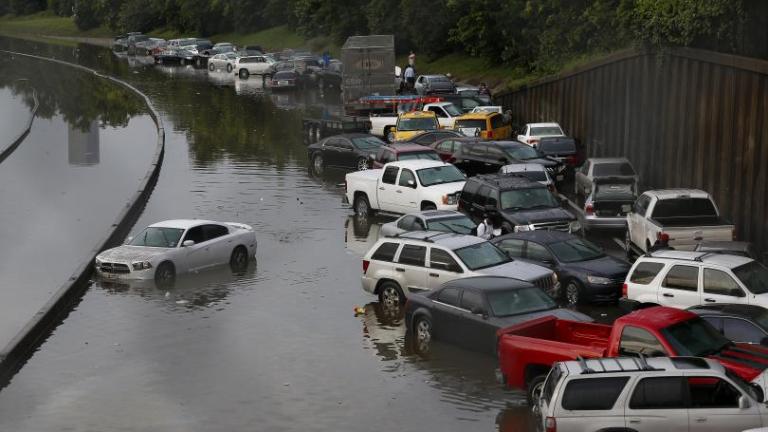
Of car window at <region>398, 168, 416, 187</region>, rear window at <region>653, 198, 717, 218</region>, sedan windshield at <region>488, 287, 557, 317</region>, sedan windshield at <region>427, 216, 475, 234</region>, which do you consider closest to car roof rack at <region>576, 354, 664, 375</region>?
sedan windshield at <region>488, 287, 557, 317</region>

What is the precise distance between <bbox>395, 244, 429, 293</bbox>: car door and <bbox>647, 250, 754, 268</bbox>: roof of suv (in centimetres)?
449

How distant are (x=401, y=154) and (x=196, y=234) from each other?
39.8 feet

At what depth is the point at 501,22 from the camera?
243 ft

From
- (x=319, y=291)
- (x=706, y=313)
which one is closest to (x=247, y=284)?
(x=319, y=291)

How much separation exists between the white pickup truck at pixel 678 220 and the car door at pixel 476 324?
23.6 ft

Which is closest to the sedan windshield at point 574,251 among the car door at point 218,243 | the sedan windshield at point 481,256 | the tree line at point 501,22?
the sedan windshield at point 481,256

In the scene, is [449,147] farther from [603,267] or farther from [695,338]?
[695,338]

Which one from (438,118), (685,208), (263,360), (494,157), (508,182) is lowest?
(263,360)

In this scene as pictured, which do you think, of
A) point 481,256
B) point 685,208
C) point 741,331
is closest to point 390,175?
point 685,208

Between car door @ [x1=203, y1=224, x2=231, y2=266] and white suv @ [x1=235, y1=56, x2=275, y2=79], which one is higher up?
white suv @ [x1=235, y1=56, x2=275, y2=79]

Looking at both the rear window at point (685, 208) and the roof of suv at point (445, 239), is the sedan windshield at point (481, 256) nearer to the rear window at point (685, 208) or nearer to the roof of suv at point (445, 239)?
the roof of suv at point (445, 239)

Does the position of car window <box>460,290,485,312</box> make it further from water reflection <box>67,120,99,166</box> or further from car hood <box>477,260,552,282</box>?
water reflection <box>67,120,99,166</box>

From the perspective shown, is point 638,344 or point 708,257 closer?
point 638,344

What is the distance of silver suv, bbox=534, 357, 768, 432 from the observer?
14.5m
